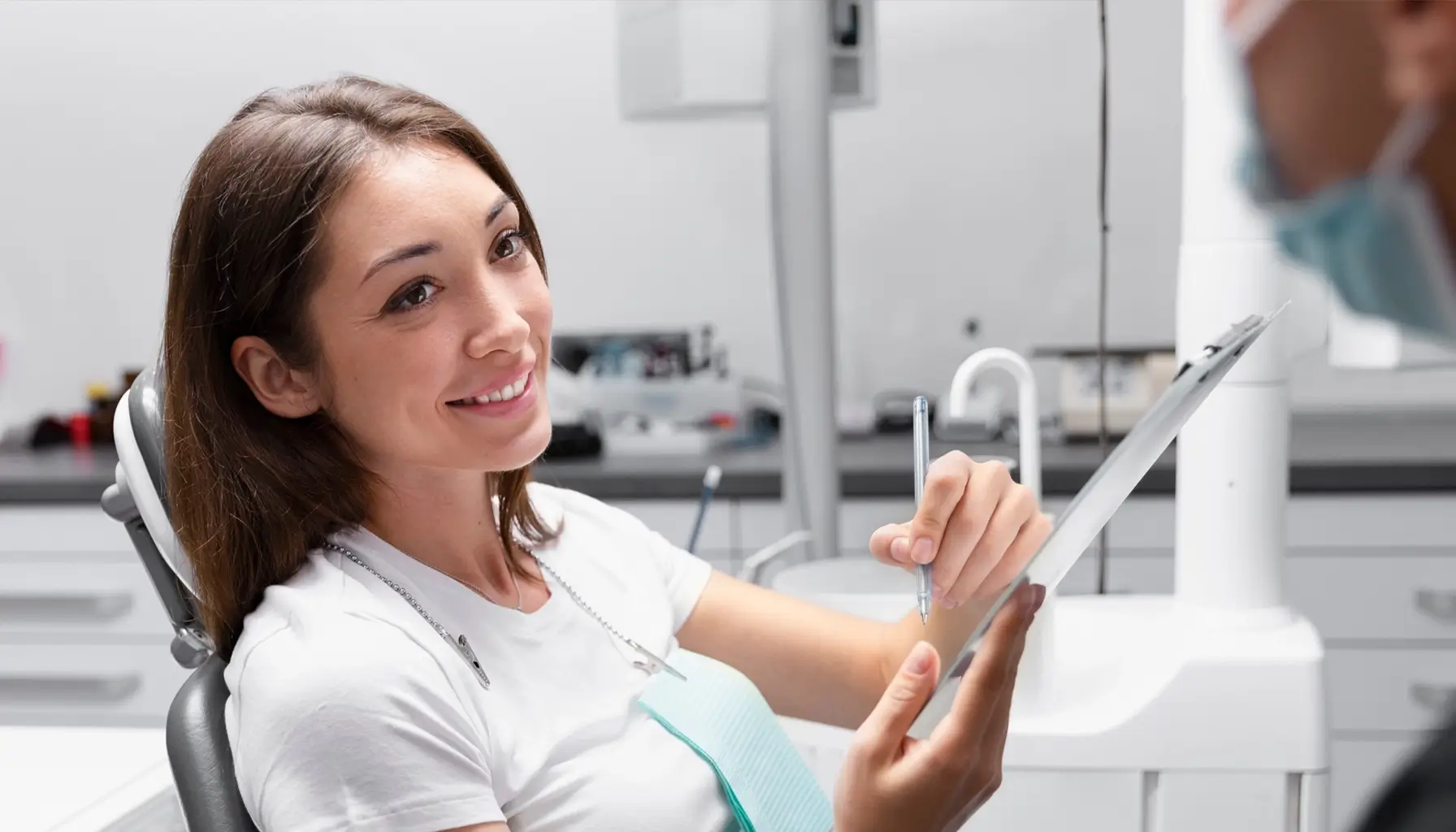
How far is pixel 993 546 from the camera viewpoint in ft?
3.34

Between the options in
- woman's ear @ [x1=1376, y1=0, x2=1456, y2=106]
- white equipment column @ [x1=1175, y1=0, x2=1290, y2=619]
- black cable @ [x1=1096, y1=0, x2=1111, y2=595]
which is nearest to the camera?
woman's ear @ [x1=1376, y1=0, x2=1456, y2=106]

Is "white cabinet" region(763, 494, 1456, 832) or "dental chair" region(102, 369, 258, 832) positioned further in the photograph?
"white cabinet" region(763, 494, 1456, 832)

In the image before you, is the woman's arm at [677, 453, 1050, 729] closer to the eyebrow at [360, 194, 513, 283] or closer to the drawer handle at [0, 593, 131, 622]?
the eyebrow at [360, 194, 513, 283]

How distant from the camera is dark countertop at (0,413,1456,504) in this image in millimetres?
2174

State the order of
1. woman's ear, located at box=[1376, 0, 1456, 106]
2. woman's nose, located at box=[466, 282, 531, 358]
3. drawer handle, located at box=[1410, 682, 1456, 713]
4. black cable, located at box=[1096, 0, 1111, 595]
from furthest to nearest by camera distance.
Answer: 1. drawer handle, located at box=[1410, 682, 1456, 713]
2. black cable, located at box=[1096, 0, 1111, 595]
3. woman's nose, located at box=[466, 282, 531, 358]
4. woman's ear, located at box=[1376, 0, 1456, 106]

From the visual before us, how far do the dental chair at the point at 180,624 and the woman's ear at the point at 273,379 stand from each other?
4.3 inches

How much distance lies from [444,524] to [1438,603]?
1.85 m

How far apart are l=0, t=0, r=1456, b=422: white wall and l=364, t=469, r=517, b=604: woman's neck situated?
178 cm

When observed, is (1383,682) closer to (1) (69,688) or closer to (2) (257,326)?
(2) (257,326)

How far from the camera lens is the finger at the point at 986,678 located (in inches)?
28.4

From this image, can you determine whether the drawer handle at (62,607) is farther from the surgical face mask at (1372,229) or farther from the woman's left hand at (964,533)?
the surgical face mask at (1372,229)

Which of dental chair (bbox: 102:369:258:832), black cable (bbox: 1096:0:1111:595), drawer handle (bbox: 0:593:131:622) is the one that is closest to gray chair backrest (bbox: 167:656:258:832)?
dental chair (bbox: 102:369:258:832)

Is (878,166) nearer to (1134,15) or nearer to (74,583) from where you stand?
(1134,15)

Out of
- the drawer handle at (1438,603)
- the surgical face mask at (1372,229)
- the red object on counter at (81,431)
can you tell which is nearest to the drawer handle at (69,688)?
the red object on counter at (81,431)
